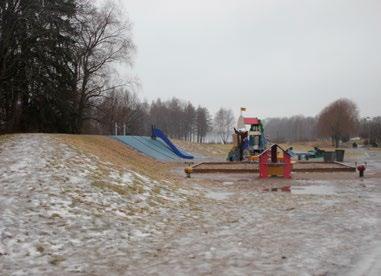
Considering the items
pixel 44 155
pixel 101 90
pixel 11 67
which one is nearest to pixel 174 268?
pixel 44 155

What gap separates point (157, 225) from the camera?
10031 mm

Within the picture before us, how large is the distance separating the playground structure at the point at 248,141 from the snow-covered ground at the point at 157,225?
18.8 metres

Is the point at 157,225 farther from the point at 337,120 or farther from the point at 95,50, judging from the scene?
the point at 337,120

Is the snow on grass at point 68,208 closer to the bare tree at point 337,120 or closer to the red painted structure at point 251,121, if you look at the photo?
the red painted structure at point 251,121

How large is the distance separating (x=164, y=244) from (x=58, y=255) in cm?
191

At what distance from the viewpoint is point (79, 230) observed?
29.3 feet

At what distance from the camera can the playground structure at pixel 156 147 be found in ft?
116

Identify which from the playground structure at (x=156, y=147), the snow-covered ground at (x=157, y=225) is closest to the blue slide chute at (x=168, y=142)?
the playground structure at (x=156, y=147)

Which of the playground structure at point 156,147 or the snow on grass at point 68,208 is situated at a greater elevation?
the playground structure at point 156,147

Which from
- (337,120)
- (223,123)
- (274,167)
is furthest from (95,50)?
(223,123)

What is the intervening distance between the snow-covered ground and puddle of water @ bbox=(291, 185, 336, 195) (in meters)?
0.36

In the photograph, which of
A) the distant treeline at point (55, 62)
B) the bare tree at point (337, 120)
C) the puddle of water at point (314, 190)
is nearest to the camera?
the puddle of water at point (314, 190)

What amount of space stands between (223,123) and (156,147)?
114m

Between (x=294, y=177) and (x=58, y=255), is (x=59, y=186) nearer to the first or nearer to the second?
(x=58, y=255)
